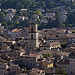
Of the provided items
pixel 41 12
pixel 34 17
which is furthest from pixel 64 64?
pixel 41 12

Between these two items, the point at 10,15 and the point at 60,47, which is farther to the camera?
the point at 10,15

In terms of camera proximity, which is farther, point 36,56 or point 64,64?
point 36,56

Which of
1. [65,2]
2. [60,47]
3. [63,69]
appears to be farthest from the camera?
[65,2]

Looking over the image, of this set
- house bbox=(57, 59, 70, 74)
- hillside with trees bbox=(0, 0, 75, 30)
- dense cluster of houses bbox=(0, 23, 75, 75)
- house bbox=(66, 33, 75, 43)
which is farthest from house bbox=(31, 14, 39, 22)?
house bbox=(57, 59, 70, 74)

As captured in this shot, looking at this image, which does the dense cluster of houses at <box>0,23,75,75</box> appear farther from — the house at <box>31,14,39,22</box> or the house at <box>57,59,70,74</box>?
the house at <box>31,14,39,22</box>

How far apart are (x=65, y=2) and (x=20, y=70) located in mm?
75232

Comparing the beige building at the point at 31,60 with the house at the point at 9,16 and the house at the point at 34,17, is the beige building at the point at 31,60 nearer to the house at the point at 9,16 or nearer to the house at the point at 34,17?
the house at the point at 34,17

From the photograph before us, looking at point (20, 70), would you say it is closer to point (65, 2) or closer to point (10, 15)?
point (10, 15)

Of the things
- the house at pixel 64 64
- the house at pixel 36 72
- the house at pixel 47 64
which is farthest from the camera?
the house at pixel 47 64

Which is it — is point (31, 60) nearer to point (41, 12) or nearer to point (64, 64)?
point (64, 64)

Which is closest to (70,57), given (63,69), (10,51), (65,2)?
(63,69)

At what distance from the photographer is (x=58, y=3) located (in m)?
127

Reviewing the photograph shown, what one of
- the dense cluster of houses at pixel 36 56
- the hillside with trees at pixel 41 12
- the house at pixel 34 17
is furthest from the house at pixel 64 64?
the house at pixel 34 17

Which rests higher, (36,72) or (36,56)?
(36,56)
